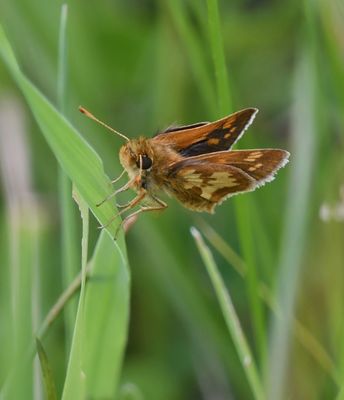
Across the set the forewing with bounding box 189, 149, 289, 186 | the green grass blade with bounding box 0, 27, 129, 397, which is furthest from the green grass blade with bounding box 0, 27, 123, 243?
the forewing with bounding box 189, 149, 289, 186

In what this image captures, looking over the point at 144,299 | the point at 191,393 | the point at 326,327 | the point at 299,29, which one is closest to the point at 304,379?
the point at 326,327

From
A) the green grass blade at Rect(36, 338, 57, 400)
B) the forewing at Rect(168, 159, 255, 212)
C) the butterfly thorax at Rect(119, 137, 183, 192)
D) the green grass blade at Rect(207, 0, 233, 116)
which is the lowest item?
the green grass blade at Rect(36, 338, 57, 400)

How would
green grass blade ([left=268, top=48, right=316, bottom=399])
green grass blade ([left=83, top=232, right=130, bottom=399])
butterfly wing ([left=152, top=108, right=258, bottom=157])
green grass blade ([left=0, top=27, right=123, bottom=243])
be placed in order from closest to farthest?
1. green grass blade ([left=0, top=27, right=123, bottom=243])
2. green grass blade ([left=83, top=232, right=130, bottom=399])
3. butterfly wing ([left=152, top=108, right=258, bottom=157])
4. green grass blade ([left=268, top=48, right=316, bottom=399])

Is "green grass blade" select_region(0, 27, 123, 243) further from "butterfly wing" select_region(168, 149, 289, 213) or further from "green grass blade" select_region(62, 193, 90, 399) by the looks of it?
"butterfly wing" select_region(168, 149, 289, 213)

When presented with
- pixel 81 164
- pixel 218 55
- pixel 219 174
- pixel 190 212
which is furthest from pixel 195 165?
pixel 190 212

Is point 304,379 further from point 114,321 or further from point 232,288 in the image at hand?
point 114,321

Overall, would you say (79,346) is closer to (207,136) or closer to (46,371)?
(46,371)

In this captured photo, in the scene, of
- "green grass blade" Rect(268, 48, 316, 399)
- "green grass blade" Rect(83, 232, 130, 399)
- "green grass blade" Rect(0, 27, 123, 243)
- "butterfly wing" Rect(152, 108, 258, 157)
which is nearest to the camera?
"green grass blade" Rect(0, 27, 123, 243)
